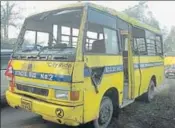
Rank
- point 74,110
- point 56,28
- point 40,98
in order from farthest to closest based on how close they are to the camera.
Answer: point 56,28
point 40,98
point 74,110

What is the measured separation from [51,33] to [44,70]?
130cm

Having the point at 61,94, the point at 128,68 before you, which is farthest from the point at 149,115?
the point at 61,94

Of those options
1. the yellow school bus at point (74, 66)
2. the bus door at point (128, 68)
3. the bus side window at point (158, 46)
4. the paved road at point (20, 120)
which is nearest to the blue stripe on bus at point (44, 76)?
the yellow school bus at point (74, 66)

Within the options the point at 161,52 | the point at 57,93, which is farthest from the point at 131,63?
the point at 161,52

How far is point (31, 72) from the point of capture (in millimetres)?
4844

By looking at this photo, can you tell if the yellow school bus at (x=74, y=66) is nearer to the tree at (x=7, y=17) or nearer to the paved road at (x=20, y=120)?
the paved road at (x=20, y=120)

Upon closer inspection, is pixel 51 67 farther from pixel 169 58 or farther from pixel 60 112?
pixel 169 58

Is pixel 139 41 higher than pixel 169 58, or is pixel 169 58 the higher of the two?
pixel 139 41

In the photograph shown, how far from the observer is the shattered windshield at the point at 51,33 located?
483cm

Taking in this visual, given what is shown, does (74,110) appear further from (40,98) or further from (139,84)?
(139,84)

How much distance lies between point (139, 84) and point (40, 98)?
331cm

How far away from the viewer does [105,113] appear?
5387 millimetres

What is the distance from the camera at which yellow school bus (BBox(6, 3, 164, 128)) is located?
429 cm

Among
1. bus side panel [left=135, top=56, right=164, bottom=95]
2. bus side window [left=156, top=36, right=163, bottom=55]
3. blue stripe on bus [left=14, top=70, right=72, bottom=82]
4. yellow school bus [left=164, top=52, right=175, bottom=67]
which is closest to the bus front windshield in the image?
blue stripe on bus [left=14, top=70, right=72, bottom=82]
